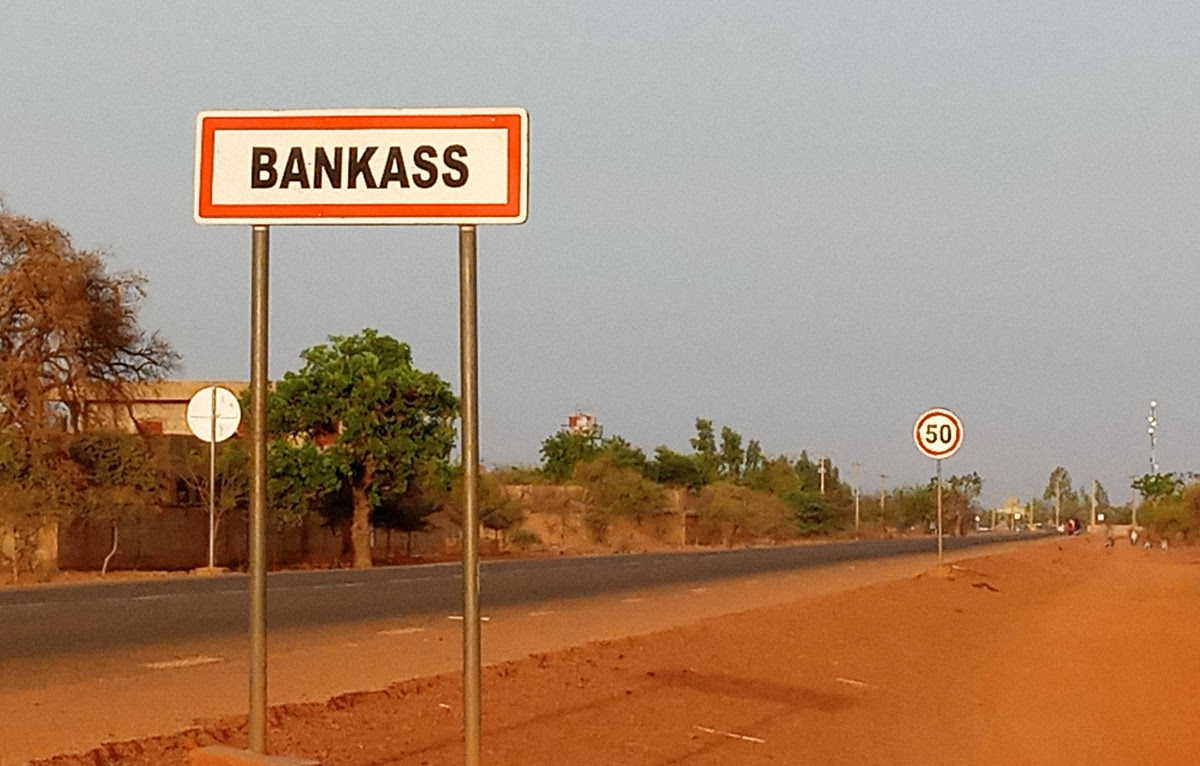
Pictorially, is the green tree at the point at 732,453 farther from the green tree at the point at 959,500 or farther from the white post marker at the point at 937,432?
the white post marker at the point at 937,432

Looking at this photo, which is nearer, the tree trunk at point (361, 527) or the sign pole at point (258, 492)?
the sign pole at point (258, 492)

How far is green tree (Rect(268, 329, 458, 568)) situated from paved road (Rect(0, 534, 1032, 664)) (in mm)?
8691

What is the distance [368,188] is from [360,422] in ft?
142

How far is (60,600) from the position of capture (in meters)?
24.8

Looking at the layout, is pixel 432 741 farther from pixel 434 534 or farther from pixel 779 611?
pixel 434 534

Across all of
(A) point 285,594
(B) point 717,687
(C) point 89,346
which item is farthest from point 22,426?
(B) point 717,687

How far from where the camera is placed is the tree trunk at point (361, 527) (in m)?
51.1

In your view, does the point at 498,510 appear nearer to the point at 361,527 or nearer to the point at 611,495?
the point at 611,495

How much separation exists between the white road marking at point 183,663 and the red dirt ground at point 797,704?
3118mm

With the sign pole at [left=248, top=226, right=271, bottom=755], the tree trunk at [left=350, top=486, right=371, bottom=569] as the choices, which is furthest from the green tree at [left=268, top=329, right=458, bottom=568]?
the sign pole at [left=248, top=226, right=271, bottom=755]

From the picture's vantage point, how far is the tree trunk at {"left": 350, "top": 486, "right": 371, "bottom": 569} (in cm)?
5106

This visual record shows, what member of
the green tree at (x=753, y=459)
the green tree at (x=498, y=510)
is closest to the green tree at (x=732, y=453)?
the green tree at (x=753, y=459)

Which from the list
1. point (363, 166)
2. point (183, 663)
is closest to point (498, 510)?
point (183, 663)

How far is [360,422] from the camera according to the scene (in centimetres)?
4938
